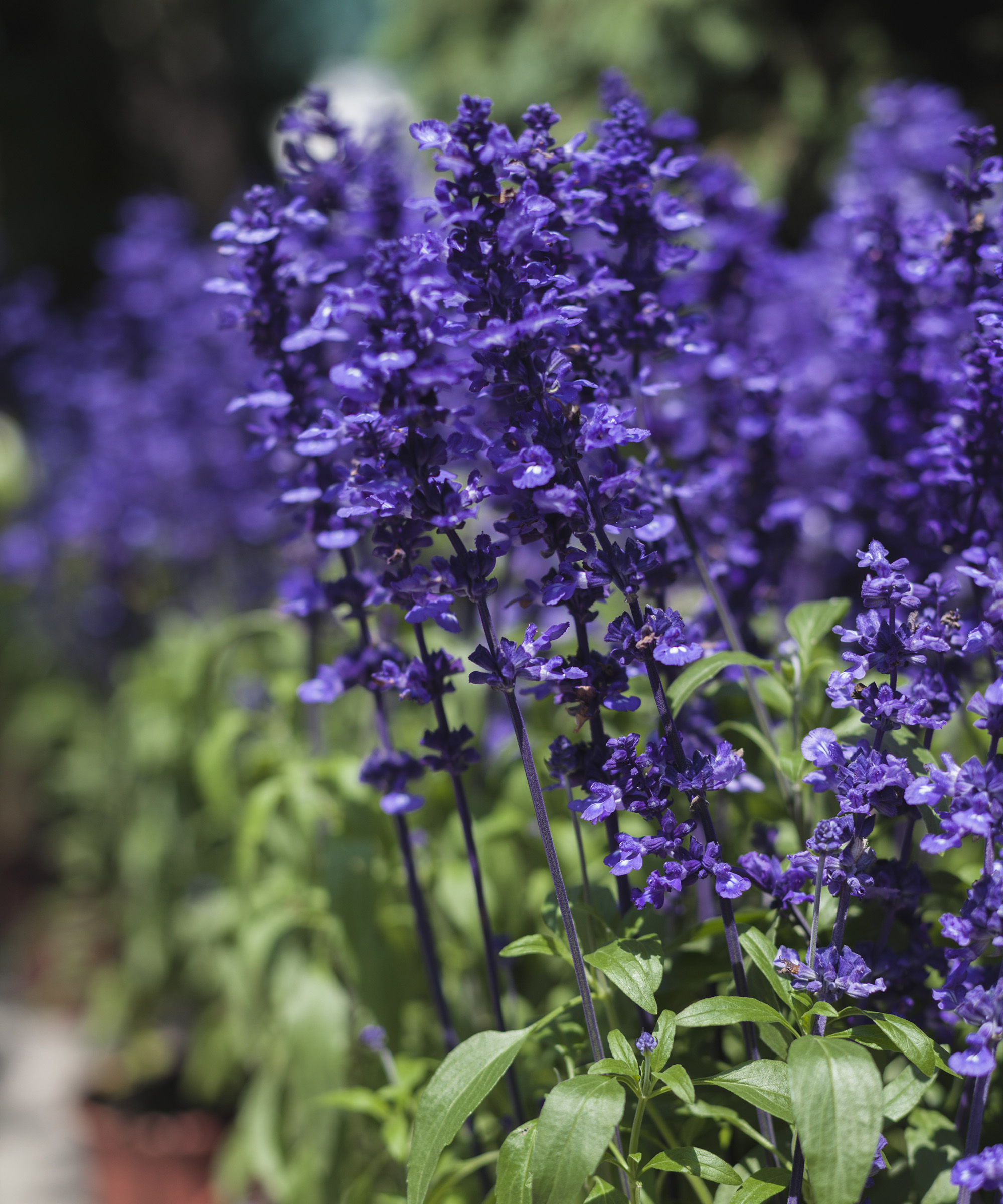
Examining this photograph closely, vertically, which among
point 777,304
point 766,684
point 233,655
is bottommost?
point 766,684

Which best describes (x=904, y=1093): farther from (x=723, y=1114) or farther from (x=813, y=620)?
(x=813, y=620)

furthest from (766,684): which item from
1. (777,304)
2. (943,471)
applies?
(777,304)

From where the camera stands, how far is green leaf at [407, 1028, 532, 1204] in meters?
0.98

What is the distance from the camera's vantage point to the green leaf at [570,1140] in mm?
895

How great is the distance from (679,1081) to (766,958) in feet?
0.49

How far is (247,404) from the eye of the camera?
131cm

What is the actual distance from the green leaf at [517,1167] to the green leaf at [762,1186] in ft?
0.66

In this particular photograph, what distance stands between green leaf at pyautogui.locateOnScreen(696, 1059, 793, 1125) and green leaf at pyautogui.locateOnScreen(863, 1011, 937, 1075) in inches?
4.2

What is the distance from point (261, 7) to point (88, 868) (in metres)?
8.23

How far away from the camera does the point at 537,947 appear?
110cm

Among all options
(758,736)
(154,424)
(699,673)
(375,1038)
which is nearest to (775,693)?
(758,736)

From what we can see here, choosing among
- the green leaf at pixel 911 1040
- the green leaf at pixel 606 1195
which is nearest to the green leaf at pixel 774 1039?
the green leaf at pixel 911 1040

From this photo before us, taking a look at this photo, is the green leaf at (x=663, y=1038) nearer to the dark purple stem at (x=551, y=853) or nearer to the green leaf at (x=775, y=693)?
the dark purple stem at (x=551, y=853)

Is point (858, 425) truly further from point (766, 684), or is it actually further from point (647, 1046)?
point (647, 1046)
